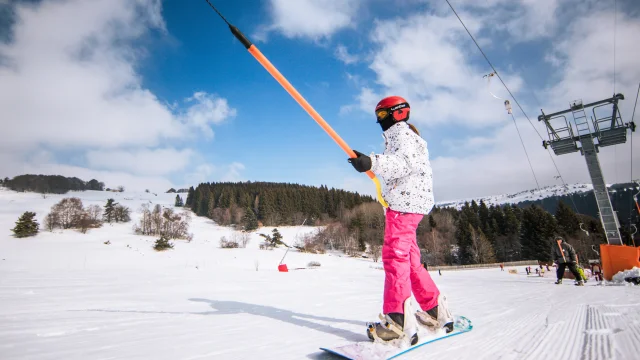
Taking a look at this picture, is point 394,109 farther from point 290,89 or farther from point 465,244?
point 465,244

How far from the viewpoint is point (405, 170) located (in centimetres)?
215

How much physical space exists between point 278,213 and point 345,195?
27453mm

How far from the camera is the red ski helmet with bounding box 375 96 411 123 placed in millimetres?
2395

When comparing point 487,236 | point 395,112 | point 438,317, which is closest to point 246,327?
point 438,317

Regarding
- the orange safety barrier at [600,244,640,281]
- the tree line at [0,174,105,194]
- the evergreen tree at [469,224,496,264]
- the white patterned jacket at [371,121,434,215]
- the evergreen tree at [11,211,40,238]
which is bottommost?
the evergreen tree at [469,224,496,264]

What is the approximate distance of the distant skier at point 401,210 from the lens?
197cm

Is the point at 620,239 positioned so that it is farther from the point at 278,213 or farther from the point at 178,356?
the point at 278,213

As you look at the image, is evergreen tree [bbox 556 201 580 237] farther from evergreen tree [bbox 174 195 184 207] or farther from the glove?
evergreen tree [bbox 174 195 184 207]

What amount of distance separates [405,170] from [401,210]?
1.04 ft

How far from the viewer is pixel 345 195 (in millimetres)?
101500

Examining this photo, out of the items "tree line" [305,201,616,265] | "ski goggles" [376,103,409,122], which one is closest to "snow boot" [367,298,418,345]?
"ski goggles" [376,103,409,122]

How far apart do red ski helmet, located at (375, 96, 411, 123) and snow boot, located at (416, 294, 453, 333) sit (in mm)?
1599

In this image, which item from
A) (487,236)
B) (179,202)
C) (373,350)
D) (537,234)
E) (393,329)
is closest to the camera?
(373,350)

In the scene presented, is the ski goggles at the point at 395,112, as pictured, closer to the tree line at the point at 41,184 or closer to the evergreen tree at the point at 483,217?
the evergreen tree at the point at 483,217
